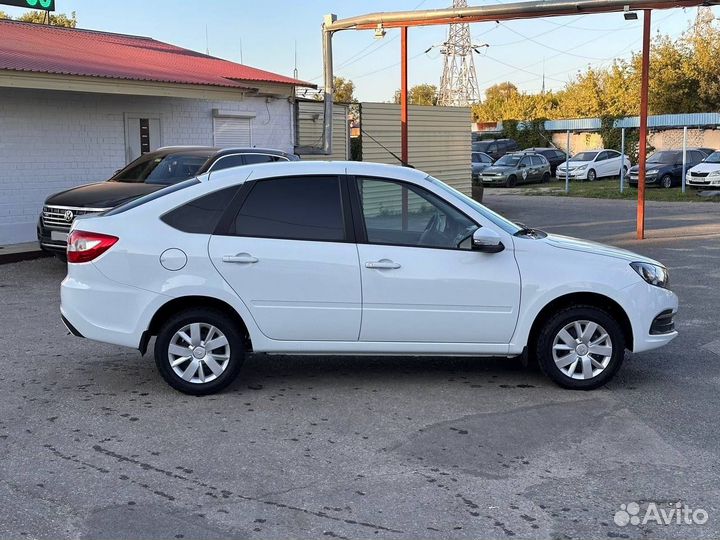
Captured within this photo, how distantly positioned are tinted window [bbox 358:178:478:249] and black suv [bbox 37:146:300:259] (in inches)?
213

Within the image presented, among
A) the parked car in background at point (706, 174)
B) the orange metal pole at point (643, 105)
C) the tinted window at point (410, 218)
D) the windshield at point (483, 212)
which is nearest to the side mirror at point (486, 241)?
the tinted window at point (410, 218)

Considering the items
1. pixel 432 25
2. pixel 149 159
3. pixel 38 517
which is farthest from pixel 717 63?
pixel 38 517

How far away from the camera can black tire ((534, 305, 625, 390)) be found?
6.20 meters

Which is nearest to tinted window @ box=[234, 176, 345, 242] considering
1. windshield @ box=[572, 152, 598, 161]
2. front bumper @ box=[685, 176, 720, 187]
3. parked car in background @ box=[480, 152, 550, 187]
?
front bumper @ box=[685, 176, 720, 187]

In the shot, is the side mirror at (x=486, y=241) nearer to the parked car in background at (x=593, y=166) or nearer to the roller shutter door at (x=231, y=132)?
the roller shutter door at (x=231, y=132)

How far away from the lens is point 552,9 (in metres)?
13.5

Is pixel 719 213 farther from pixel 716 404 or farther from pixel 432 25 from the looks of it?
pixel 716 404

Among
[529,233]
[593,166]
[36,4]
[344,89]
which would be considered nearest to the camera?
[529,233]

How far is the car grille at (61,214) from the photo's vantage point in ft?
36.3

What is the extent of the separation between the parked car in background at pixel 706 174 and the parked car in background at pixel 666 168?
2.72 metres

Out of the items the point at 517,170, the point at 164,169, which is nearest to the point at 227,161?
the point at 164,169

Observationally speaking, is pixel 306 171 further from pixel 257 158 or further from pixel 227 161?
pixel 257 158

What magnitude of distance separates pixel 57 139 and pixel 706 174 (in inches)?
866

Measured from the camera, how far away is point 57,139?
14.7 meters
